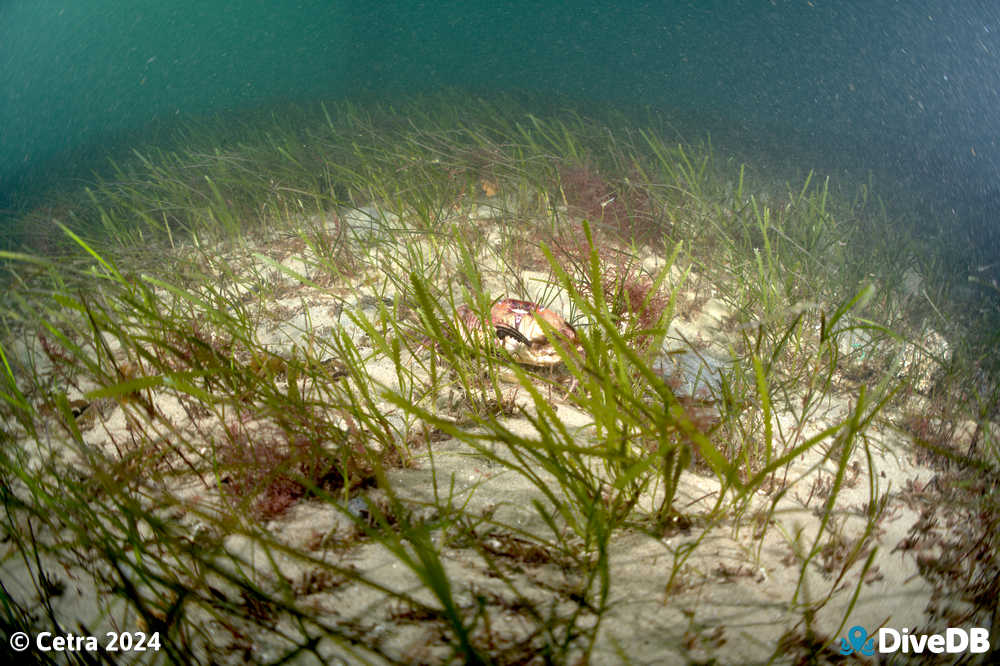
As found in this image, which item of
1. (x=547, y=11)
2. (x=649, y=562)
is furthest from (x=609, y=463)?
(x=547, y=11)

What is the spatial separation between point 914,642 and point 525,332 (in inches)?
70.0

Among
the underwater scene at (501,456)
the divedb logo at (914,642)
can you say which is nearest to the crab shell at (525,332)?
the underwater scene at (501,456)

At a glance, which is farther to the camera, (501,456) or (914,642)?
(501,456)

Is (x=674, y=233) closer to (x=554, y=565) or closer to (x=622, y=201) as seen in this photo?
(x=622, y=201)

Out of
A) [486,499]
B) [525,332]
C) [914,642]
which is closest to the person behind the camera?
[914,642]

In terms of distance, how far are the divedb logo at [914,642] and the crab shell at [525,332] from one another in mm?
1441

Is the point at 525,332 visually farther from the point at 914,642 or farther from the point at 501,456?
the point at 914,642

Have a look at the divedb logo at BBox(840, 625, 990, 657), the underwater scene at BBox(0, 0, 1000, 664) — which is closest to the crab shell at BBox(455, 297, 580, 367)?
the underwater scene at BBox(0, 0, 1000, 664)

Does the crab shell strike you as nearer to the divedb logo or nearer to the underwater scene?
the underwater scene

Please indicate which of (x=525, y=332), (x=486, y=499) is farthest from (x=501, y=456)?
(x=525, y=332)

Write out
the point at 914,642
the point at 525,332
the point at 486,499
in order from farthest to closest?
the point at 525,332 → the point at 486,499 → the point at 914,642

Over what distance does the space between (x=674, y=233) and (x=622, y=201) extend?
0.87 metres

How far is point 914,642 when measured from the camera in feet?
3.81

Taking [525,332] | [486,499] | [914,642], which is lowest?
[914,642]
